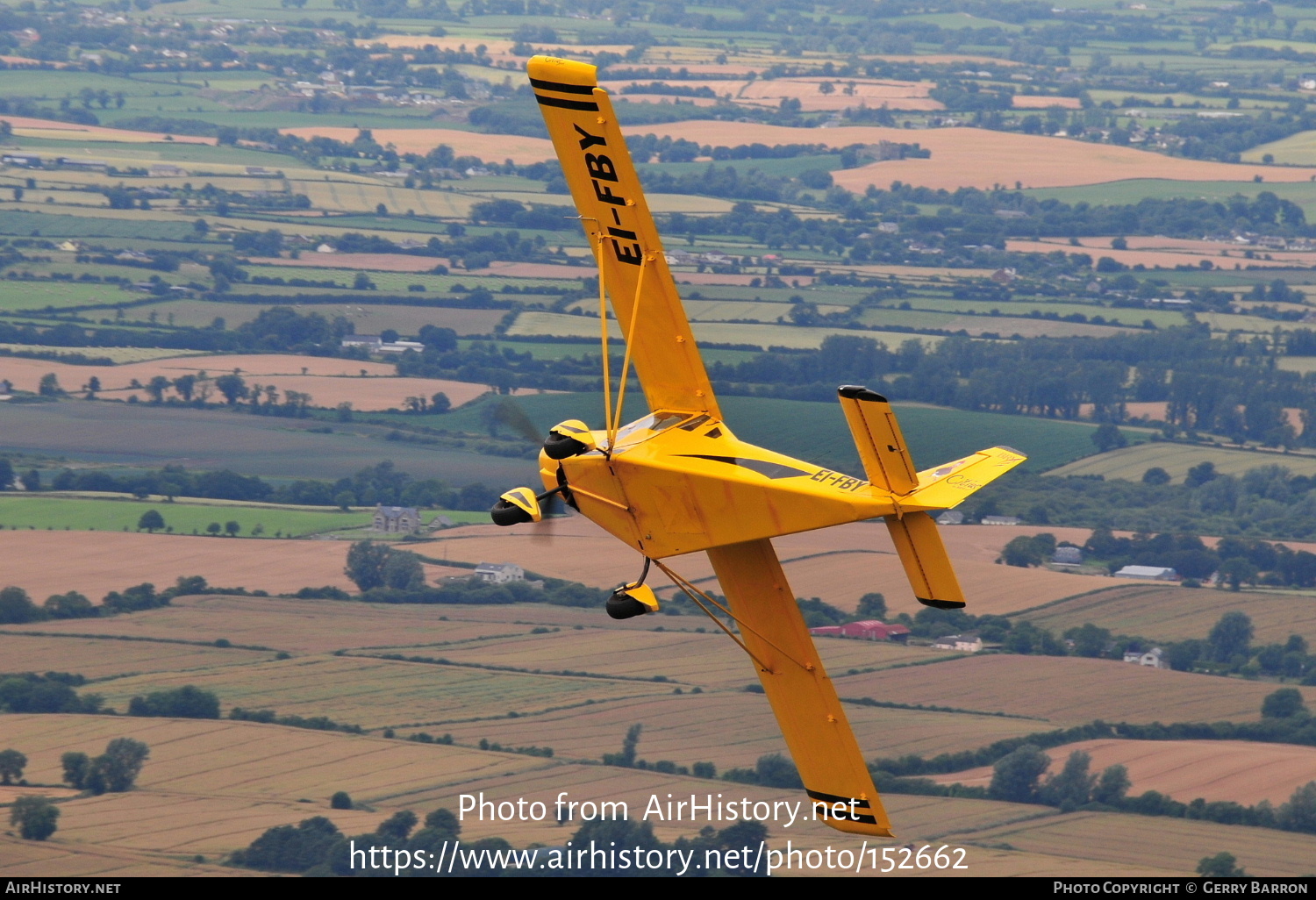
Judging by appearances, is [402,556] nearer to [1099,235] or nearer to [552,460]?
[552,460]

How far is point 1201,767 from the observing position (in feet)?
230

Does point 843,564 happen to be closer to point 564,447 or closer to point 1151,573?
point 1151,573

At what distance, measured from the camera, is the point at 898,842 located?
5953cm

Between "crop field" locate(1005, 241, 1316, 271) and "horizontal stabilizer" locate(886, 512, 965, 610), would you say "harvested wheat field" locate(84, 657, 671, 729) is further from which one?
"crop field" locate(1005, 241, 1316, 271)

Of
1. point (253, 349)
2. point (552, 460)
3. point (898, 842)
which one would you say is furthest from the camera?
point (253, 349)

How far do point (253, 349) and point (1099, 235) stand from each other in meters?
95.5

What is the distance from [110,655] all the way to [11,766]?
48.3ft

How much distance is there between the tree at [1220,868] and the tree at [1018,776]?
6.68 m

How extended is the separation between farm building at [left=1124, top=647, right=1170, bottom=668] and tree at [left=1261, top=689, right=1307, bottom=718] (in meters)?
5.65

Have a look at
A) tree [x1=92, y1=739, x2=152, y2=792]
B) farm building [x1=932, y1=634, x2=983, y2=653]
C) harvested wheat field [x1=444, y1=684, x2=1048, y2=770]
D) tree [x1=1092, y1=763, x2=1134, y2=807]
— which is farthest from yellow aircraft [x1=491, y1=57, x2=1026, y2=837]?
farm building [x1=932, y1=634, x2=983, y2=653]

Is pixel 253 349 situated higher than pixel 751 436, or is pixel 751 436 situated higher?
pixel 253 349

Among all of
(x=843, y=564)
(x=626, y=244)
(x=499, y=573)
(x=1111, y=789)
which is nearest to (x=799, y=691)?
(x=626, y=244)

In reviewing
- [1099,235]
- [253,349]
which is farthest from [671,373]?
[1099,235]

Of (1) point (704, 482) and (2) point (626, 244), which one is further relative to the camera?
(2) point (626, 244)
